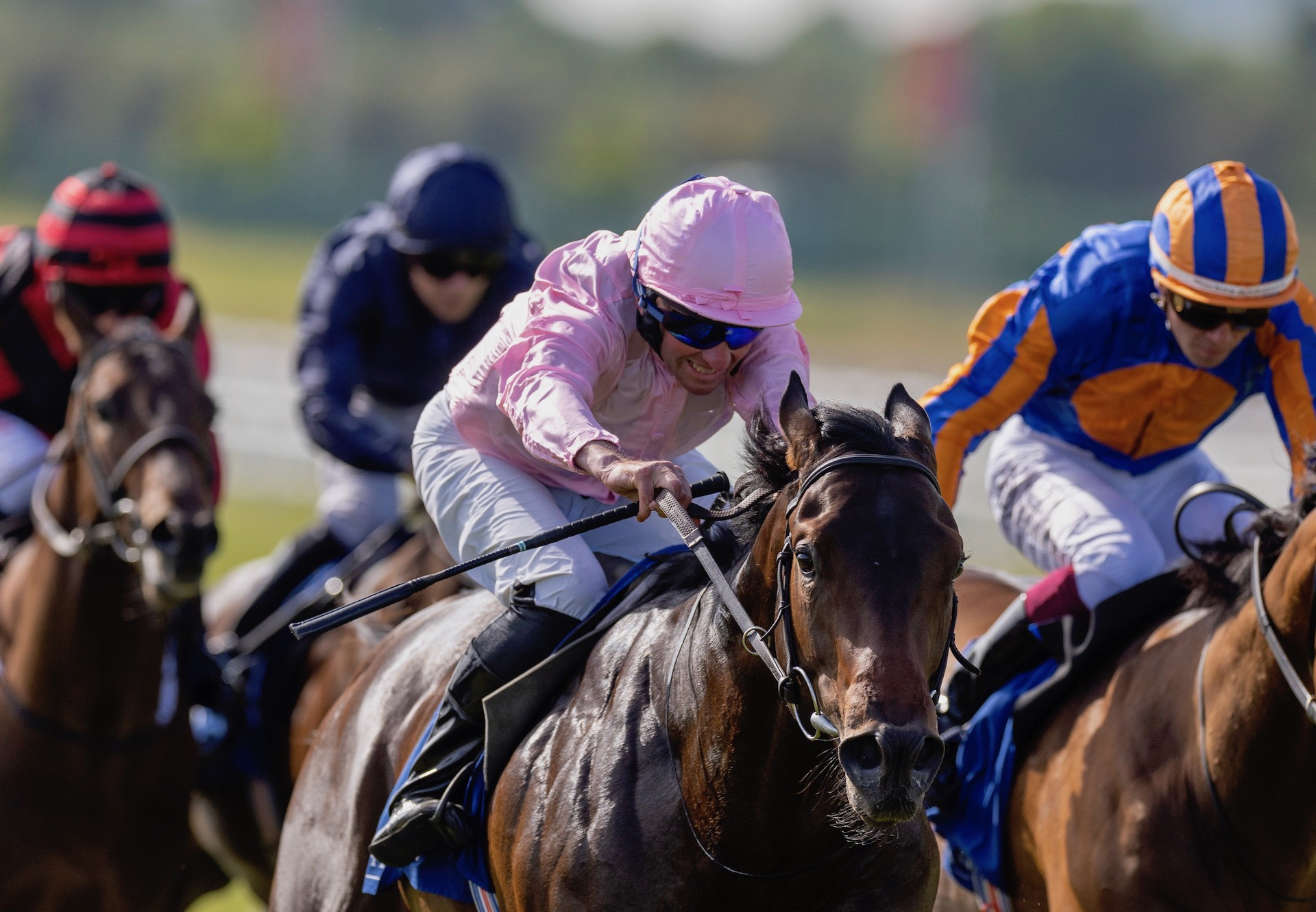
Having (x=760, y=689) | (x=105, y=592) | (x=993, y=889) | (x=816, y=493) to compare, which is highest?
(x=816, y=493)

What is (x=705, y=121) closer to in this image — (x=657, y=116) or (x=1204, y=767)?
(x=657, y=116)

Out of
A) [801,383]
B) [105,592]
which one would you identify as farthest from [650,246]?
[105,592]

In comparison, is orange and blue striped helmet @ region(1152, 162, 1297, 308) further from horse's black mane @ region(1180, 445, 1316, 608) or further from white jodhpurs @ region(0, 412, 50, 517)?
white jodhpurs @ region(0, 412, 50, 517)

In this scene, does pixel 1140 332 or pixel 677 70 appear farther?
pixel 677 70

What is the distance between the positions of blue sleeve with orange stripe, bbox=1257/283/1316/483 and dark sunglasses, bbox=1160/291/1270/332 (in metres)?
0.14

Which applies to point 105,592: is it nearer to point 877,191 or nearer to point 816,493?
point 816,493

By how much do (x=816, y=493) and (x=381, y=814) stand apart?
1.73 metres

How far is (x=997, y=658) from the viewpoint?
16.3 ft

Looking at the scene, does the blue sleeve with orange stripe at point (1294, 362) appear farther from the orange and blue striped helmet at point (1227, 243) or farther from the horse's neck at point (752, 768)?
the horse's neck at point (752, 768)

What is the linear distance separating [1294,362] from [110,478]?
3446 mm

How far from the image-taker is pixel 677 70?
233 feet

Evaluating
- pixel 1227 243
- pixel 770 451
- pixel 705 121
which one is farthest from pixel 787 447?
pixel 705 121

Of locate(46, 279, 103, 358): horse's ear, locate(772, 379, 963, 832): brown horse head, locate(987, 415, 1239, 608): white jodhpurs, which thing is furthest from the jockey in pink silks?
locate(46, 279, 103, 358): horse's ear

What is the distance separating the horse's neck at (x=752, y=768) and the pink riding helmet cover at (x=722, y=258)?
604 mm
